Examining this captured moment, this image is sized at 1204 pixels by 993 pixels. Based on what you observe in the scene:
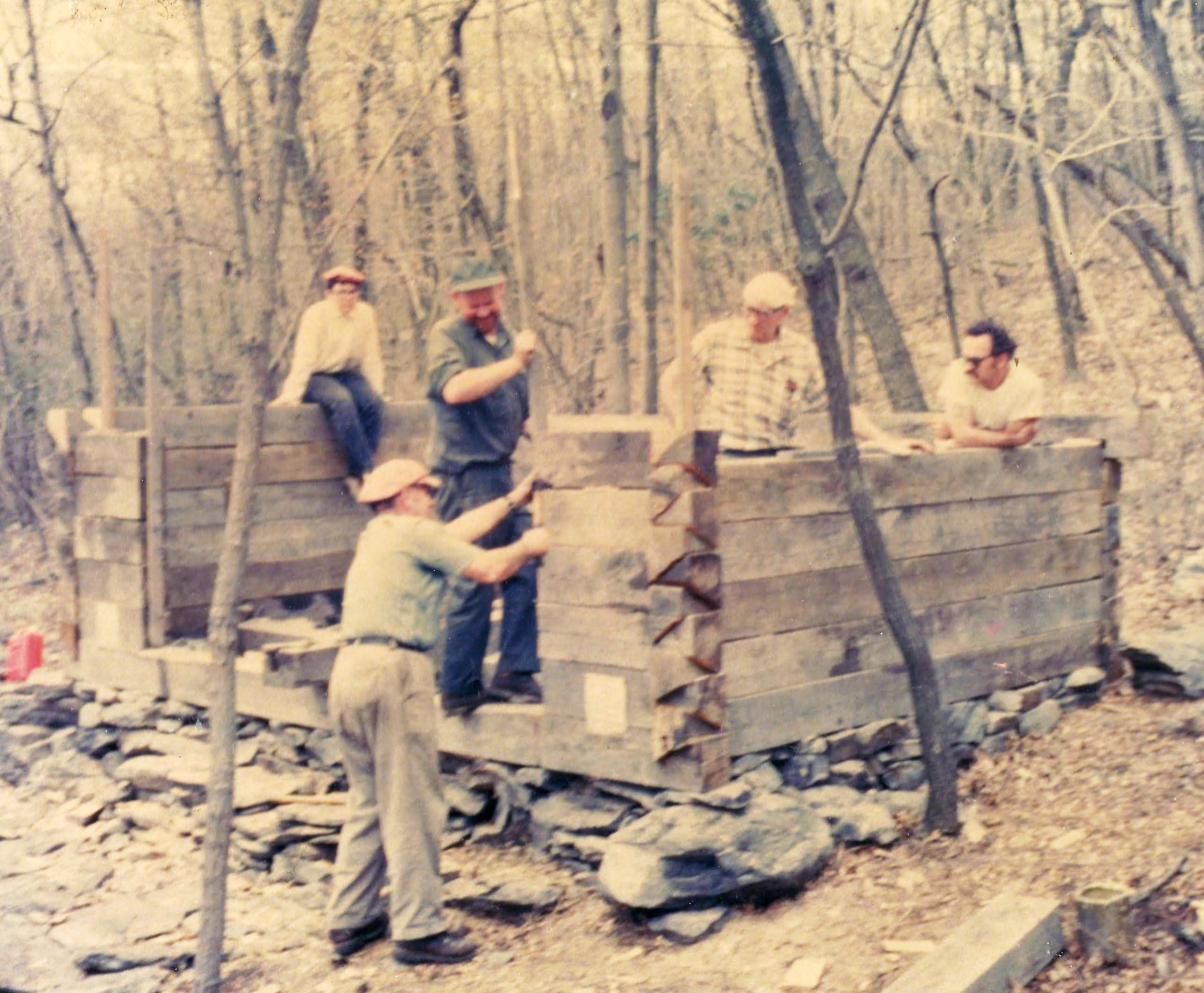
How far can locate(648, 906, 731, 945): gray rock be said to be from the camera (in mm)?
5801

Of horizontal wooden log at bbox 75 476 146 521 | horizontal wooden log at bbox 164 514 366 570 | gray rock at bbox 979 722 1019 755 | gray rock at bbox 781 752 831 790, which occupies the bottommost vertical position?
gray rock at bbox 979 722 1019 755

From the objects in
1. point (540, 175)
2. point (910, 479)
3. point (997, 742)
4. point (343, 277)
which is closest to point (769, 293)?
point (910, 479)

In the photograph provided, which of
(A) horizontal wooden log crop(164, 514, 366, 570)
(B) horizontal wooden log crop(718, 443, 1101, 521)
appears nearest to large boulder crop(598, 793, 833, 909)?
(B) horizontal wooden log crop(718, 443, 1101, 521)

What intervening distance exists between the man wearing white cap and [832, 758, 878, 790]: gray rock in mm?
1630

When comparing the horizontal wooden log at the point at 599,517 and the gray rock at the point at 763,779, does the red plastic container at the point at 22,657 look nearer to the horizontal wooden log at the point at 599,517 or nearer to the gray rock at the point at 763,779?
the horizontal wooden log at the point at 599,517

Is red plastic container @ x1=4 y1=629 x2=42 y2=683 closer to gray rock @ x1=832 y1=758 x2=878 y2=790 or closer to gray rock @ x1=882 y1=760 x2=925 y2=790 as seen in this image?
gray rock @ x1=832 y1=758 x2=878 y2=790

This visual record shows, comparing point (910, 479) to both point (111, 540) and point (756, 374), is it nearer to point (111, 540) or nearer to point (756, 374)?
point (756, 374)

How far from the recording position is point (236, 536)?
5.59 metres

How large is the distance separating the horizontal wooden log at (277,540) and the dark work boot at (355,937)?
10.2 ft

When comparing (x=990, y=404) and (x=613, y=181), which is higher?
(x=613, y=181)

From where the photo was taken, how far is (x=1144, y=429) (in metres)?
8.81

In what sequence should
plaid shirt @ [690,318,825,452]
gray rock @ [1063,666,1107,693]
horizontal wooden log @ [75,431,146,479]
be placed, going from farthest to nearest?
horizontal wooden log @ [75,431,146,479] → gray rock @ [1063,666,1107,693] → plaid shirt @ [690,318,825,452]

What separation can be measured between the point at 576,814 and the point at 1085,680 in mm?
3653

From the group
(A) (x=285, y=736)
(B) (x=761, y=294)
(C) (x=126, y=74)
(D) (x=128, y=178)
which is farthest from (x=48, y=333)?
(B) (x=761, y=294)
